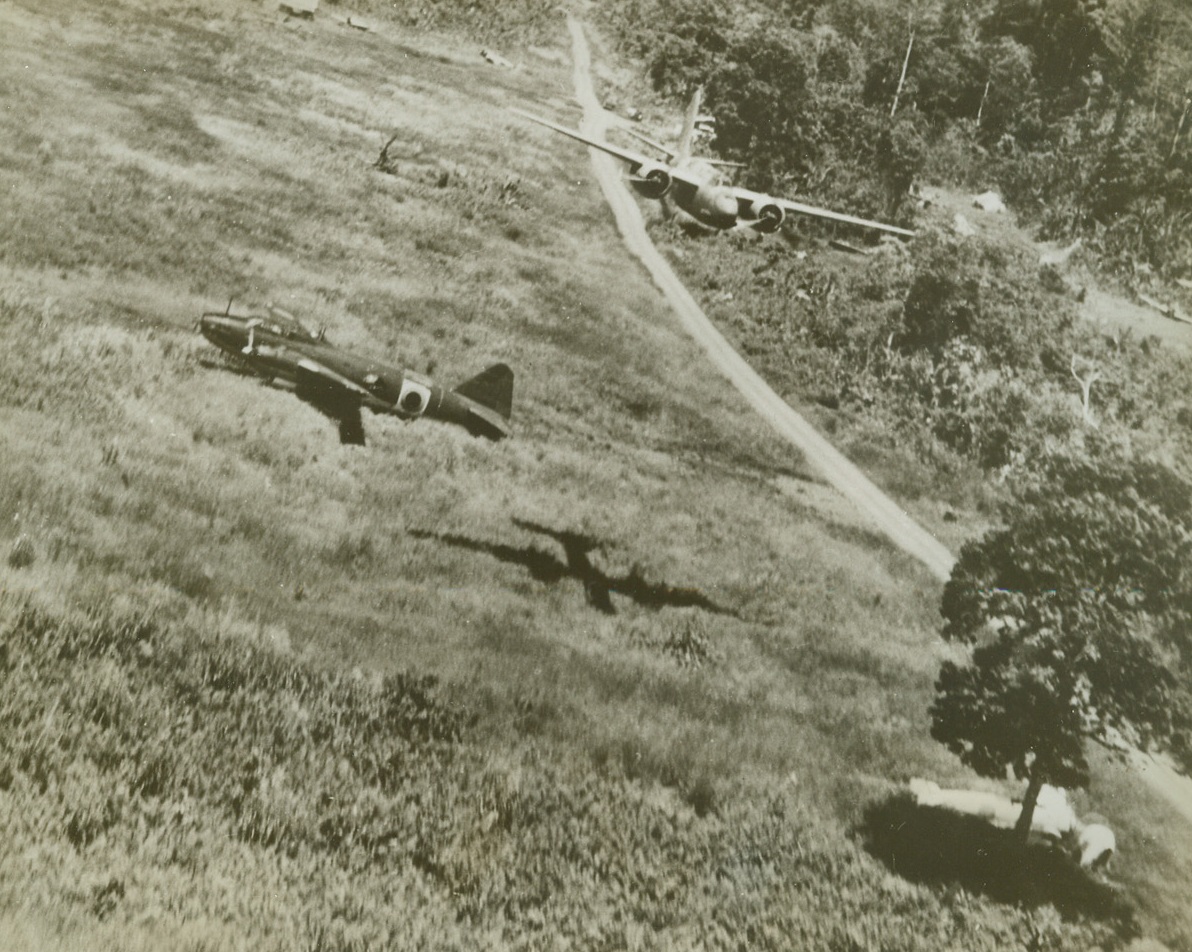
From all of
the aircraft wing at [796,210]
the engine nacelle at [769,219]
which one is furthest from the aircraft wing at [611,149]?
the engine nacelle at [769,219]

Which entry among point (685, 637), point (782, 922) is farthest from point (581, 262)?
point (782, 922)

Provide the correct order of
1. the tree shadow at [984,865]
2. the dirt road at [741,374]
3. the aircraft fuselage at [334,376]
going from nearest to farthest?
the aircraft fuselage at [334,376] < the tree shadow at [984,865] < the dirt road at [741,374]

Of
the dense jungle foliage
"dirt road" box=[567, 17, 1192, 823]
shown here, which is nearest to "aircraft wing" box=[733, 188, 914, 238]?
the dense jungle foliage

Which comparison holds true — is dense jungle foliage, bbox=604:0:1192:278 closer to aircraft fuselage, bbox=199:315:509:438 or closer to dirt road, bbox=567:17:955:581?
dirt road, bbox=567:17:955:581

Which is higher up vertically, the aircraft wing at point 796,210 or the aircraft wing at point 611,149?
the aircraft wing at point 611,149

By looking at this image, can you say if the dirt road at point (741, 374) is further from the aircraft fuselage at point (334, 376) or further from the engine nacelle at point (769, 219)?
the aircraft fuselage at point (334, 376)

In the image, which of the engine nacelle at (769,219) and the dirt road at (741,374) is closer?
the dirt road at (741,374)

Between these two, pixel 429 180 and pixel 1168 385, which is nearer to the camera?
pixel 429 180

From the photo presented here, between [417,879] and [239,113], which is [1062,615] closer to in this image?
[417,879]
